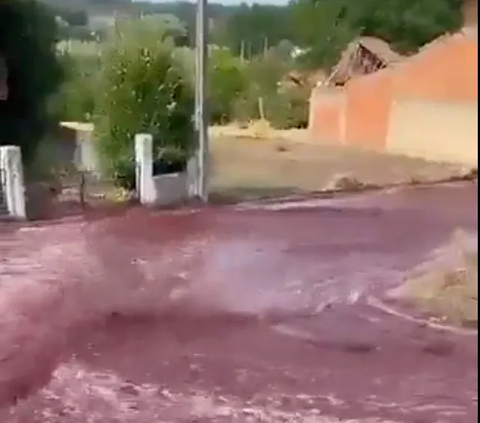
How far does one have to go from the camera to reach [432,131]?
2.77 feet

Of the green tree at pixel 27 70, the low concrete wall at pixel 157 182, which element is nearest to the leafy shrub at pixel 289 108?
the low concrete wall at pixel 157 182

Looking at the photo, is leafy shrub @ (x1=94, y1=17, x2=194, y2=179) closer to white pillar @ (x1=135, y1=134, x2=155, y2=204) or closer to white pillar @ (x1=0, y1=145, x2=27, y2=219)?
white pillar @ (x1=135, y1=134, x2=155, y2=204)

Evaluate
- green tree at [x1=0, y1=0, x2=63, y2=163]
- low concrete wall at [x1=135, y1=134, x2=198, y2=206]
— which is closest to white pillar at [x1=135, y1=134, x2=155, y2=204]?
low concrete wall at [x1=135, y1=134, x2=198, y2=206]

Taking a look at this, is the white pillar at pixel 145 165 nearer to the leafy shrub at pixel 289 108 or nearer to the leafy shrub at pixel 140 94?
the leafy shrub at pixel 140 94

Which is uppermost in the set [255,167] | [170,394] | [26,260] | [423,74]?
[423,74]

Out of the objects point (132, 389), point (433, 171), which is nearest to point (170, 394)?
point (132, 389)

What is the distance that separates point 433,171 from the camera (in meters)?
0.86

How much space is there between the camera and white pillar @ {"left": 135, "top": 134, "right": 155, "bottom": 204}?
0.98 meters

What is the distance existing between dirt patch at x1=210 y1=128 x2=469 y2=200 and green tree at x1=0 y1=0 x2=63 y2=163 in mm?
205

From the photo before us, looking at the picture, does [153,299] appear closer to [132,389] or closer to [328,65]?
[132,389]

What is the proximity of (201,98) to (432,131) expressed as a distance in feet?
0.85

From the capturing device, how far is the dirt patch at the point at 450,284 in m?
0.70

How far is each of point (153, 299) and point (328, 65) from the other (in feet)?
1.02

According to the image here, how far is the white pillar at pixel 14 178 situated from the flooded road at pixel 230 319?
0.09 ft
